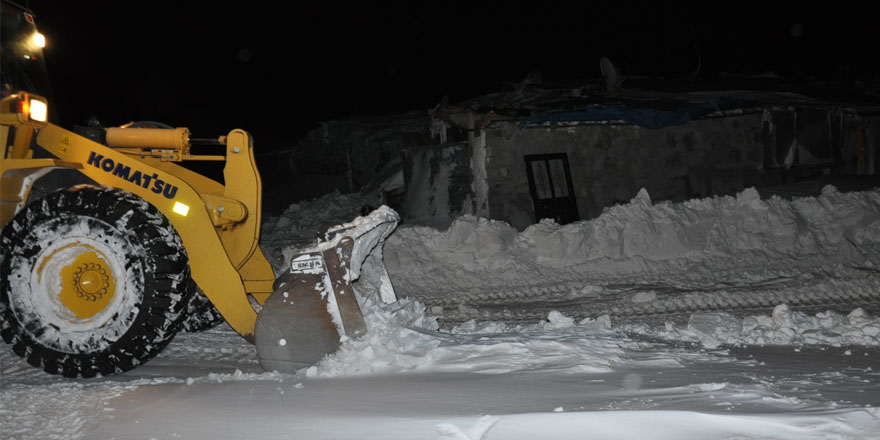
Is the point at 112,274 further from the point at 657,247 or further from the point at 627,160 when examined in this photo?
the point at 627,160

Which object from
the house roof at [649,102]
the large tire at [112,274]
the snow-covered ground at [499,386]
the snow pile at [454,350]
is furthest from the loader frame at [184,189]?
the house roof at [649,102]

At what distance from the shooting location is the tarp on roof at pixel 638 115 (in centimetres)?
1298

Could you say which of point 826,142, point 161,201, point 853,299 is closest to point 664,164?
point 826,142

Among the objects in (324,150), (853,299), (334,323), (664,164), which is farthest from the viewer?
(324,150)

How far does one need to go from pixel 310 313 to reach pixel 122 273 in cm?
119

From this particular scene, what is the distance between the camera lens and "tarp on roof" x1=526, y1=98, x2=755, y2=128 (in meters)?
13.0

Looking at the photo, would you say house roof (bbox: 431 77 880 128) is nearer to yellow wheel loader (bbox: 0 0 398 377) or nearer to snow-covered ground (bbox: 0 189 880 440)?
snow-covered ground (bbox: 0 189 880 440)

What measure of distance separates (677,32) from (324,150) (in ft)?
41.3

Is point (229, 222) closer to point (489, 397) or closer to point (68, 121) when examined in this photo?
point (489, 397)

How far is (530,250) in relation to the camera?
395 inches

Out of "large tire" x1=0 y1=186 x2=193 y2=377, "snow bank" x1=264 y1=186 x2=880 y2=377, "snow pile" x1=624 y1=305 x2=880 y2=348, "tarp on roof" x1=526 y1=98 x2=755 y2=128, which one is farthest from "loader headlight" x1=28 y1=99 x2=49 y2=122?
"tarp on roof" x1=526 y1=98 x2=755 y2=128

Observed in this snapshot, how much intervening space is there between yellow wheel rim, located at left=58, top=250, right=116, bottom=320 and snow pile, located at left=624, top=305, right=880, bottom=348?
3.71 metres

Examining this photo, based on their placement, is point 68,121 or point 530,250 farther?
point 68,121

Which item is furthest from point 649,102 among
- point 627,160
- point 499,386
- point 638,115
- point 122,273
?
point 122,273
